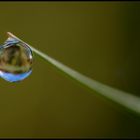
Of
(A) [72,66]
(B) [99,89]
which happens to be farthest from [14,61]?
(A) [72,66]

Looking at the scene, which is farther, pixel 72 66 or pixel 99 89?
pixel 72 66

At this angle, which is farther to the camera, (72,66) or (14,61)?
(72,66)

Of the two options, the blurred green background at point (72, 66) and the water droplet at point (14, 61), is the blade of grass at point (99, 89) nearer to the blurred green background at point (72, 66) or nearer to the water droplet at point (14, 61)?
the water droplet at point (14, 61)

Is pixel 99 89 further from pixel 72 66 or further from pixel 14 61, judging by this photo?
pixel 72 66

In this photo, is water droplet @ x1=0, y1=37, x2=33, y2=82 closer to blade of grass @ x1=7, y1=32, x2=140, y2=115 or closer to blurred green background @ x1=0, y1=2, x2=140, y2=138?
blade of grass @ x1=7, y1=32, x2=140, y2=115

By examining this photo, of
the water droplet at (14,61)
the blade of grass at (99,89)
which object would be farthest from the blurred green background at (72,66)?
the blade of grass at (99,89)
